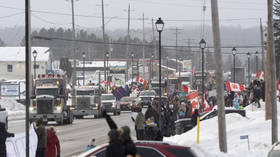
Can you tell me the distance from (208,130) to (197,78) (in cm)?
9104

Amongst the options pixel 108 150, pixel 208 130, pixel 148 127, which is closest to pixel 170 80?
pixel 208 130

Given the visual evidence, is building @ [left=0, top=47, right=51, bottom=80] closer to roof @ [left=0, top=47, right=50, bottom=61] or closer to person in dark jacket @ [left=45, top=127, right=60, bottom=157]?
roof @ [left=0, top=47, right=50, bottom=61]

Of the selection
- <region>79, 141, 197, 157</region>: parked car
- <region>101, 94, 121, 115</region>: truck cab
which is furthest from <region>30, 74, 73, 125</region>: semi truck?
<region>79, 141, 197, 157</region>: parked car

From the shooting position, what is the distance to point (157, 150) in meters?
11.1

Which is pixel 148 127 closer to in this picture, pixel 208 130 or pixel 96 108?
pixel 208 130

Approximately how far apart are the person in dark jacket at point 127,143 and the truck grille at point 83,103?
141 feet

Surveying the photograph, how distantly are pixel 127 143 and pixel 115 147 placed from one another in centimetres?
23

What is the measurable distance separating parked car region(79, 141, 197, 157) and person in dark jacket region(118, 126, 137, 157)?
0.90 m

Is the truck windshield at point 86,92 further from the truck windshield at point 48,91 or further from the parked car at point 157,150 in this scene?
the parked car at point 157,150

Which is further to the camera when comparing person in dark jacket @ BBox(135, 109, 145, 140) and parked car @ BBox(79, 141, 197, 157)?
person in dark jacket @ BBox(135, 109, 145, 140)

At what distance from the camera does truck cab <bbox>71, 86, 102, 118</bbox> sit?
53.4 m

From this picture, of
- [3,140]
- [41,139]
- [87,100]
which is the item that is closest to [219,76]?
[41,139]

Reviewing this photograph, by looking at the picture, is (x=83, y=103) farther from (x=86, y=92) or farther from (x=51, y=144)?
(x=51, y=144)

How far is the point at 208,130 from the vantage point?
103ft
